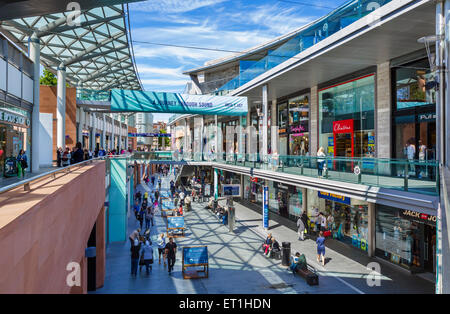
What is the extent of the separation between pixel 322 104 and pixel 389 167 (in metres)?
11.4

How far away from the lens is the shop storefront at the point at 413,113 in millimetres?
13289

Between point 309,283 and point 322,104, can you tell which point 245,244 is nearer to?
point 309,283

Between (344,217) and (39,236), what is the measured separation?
52.4ft

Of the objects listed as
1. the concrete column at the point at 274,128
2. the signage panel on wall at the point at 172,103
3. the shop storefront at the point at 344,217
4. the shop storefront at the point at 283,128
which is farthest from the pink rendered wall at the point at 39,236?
the concrete column at the point at 274,128

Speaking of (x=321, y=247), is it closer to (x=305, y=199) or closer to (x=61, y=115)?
(x=305, y=199)

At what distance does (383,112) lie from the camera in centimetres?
1538

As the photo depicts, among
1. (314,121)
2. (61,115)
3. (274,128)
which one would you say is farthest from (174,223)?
(274,128)

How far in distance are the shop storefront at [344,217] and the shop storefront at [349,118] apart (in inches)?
109

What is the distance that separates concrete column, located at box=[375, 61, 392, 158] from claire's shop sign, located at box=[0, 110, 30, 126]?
15251mm

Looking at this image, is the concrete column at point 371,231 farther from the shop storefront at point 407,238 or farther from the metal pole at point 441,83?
the metal pole at point 441,83

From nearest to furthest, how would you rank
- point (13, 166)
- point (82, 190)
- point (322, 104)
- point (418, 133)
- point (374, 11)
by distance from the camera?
1. point (82, 190)
2. point (13, 166)
3. point (374, 11)
4. point (418, 133)
5. point (322, 104)

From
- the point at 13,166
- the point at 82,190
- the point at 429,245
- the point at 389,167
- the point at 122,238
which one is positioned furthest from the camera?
the point at 122,238

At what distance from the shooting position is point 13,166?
8602 millimetres
